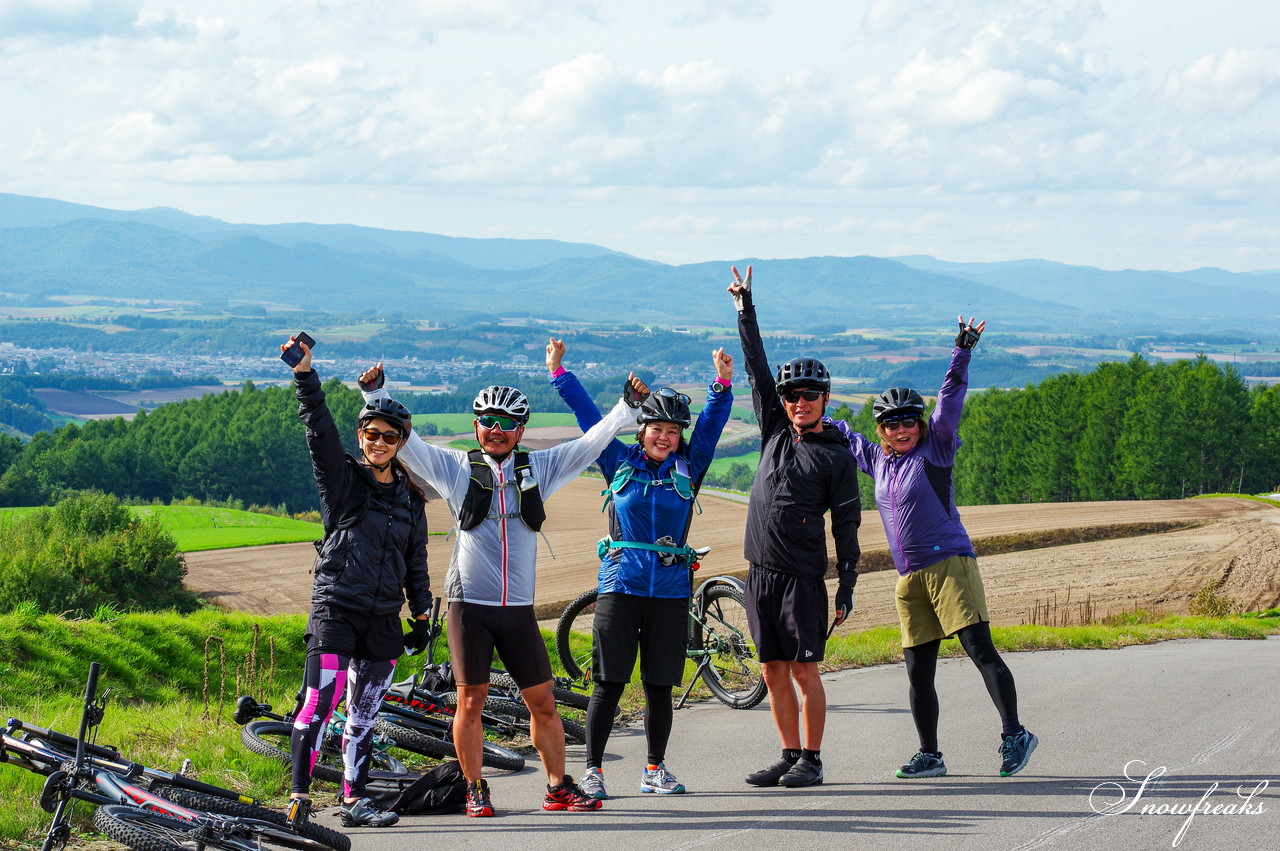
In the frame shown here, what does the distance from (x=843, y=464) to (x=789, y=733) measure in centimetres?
165

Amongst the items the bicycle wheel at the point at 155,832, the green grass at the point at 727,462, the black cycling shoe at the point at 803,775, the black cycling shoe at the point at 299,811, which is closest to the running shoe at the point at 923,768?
the black cycling shoe at the point at 803,775

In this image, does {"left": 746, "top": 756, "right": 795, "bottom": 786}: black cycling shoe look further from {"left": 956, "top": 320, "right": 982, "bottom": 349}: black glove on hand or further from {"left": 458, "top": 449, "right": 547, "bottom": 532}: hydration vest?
{"left": 956, "top": 320, "right": 982, "bottom": 349}: black glove on hand

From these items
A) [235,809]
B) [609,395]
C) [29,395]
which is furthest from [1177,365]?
[29,395]

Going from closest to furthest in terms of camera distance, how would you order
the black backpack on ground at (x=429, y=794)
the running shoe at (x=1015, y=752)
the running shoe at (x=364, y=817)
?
the running shoe at (x=364, y=817), the black backpack on ground at (x=429, y=794), the running shoe at (x=1015, y=752)

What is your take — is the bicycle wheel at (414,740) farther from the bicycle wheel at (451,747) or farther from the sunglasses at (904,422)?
the sunglasses at (904,422)

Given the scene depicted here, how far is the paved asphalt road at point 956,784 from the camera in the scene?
215 inches

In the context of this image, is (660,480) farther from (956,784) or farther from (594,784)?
(956,784)

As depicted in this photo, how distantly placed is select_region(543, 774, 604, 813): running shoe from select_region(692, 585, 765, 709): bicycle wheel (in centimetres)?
306

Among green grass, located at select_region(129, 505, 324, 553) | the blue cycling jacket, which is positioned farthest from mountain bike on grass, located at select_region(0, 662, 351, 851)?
green grass, located at select_region(129, 505, 324, 553)

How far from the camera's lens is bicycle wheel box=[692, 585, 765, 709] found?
9125mm

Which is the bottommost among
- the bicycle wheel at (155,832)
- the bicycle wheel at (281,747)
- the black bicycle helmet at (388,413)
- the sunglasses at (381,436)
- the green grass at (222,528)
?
the green grass at (222,528)

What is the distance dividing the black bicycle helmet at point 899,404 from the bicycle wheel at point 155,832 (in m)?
4.40

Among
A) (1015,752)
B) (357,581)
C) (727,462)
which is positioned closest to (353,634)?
(357,581)

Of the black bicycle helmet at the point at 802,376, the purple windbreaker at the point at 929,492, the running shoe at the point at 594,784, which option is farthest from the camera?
the purple windbreaker at the point at 929,492
